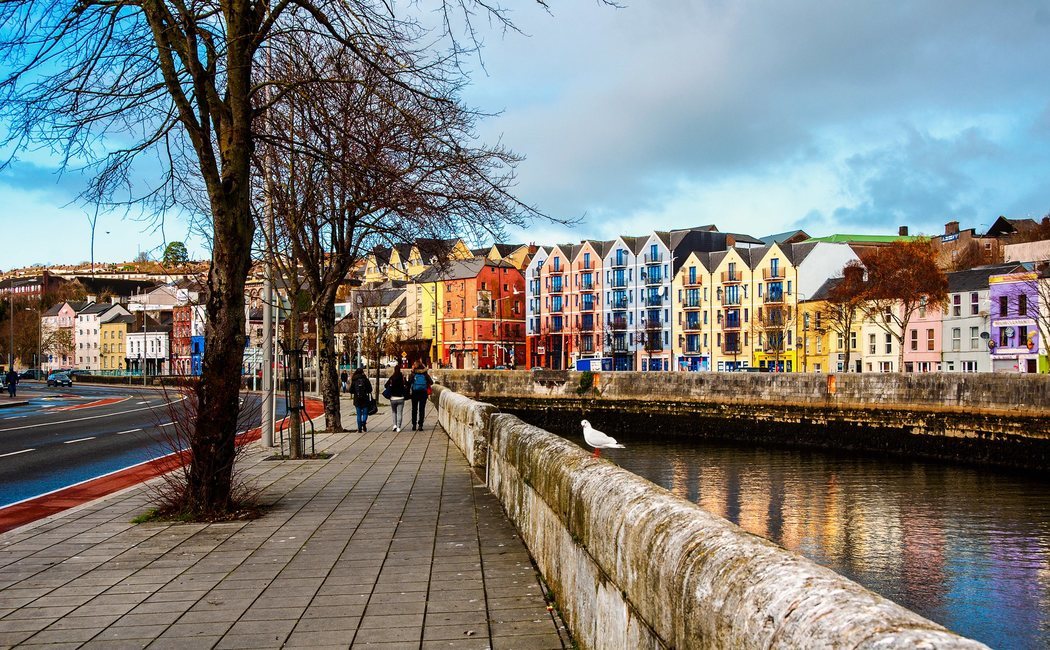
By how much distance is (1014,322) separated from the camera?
204 feet

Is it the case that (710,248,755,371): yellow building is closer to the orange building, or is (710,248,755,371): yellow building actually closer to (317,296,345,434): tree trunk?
the orange building

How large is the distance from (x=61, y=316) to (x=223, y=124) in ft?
569

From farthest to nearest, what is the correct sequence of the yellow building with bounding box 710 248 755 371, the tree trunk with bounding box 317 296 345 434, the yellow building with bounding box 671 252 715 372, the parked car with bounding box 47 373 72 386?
the yellow building with bounding box 671 252 715 372 < the yellow building with bounding box 710 248 755 371 < the parked car with bounding box 47 373 72 386 < the tree trunk with bounding box 317 296 345 434

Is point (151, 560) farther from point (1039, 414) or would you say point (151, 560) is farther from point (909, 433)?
point (909, 433)

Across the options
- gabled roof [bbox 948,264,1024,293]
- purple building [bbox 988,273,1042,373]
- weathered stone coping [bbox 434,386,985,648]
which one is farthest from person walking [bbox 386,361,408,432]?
gabled roof [bbox 948,264,1024,293]

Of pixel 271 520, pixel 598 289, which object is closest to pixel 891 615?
pixel 271 520

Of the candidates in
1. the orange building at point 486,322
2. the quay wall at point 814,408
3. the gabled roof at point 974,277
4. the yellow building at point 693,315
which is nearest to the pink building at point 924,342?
the gabled roof at point 974,277

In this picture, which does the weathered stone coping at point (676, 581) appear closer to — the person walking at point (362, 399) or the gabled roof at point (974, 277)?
the person walking at point (362, 399)

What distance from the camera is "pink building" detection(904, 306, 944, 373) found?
2763 inches

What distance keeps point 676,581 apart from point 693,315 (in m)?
92.6

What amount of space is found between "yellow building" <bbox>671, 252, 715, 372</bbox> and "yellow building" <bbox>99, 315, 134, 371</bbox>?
95212 millimetres

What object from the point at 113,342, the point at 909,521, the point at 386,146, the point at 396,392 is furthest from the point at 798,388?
the point at 113,342

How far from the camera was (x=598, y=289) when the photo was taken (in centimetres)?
10538

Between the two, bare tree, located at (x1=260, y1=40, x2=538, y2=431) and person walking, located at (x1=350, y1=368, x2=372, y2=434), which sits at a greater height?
bare tree, located at (x1=260, y1=40, x2=538, y2=431)
